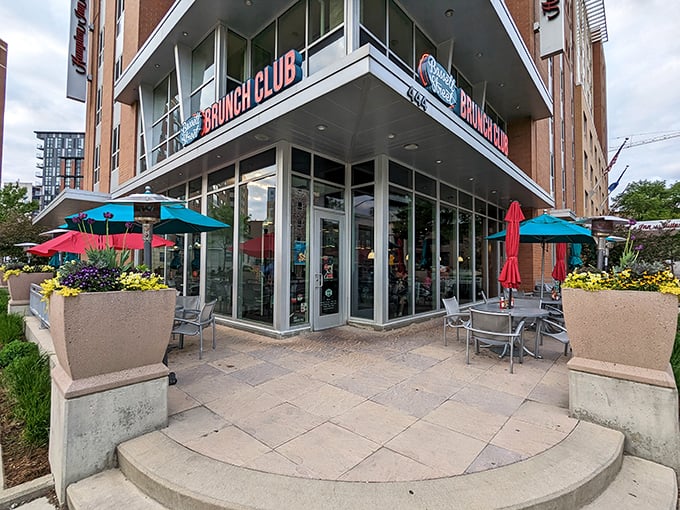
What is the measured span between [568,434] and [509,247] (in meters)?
4.09

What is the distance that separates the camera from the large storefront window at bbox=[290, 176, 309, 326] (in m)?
7.08

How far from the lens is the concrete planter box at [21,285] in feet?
29.2

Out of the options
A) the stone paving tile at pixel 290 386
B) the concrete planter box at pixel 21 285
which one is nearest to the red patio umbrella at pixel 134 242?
the concrete planter box at pixel 21 285

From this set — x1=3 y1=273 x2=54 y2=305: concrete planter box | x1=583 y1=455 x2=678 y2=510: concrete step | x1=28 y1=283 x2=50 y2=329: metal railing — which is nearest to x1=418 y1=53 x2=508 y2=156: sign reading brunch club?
x1=583 y1=455 x2=678 y2=510: concrete step

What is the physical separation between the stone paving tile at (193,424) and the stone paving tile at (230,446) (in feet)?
0.30

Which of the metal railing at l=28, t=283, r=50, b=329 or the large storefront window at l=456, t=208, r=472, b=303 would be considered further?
the large storefront window at l=456, t=208, r=472, b=303

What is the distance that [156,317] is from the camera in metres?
3.02

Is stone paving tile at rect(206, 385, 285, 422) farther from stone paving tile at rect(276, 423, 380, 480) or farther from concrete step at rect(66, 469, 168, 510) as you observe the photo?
concrete step at rect(66, 469, 168, 510)

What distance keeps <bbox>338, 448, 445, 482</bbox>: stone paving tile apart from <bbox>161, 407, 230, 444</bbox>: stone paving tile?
1385 millimetres

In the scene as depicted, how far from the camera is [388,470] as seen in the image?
259 cm

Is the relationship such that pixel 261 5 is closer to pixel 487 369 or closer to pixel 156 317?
pixel 156 317

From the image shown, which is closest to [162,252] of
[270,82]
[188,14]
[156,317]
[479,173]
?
[188,14]

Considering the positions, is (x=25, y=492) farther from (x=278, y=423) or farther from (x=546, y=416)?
(x=546, y=416)

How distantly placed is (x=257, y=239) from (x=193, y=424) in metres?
4.63
